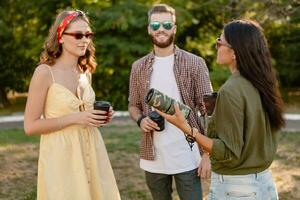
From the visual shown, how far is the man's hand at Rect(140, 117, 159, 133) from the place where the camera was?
366cm

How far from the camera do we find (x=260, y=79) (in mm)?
2662

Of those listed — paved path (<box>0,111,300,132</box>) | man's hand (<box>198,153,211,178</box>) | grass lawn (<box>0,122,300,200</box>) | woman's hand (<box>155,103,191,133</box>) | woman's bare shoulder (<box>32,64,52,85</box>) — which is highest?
woman's bare shoulder (<box>32,64,52,85</box>)

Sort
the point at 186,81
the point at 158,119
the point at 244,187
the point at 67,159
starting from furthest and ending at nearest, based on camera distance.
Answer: the point at 186,81 → the point at 158,119 → the point at 67,159 → the point at 244,187

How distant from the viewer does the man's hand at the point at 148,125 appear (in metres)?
3.66

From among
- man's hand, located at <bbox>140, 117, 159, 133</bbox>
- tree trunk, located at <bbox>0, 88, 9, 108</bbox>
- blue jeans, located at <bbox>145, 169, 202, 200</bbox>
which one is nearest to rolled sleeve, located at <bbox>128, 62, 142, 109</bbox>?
man's hand, located at <bbox>140, 117, 159, 133</bbox>

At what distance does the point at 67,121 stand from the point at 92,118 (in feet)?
0.57

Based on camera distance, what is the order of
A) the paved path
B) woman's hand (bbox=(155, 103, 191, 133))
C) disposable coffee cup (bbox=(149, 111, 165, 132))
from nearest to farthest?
1. woman's hand (bbox=(155, 103, 191, 133))
2. disposable coffee cup (bbox=(149, 111, 165, 132))
3. the paved path

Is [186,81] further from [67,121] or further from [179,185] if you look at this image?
[67,121]

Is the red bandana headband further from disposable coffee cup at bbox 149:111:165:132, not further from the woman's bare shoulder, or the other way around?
disposable coffee cup at bbox 149:111:165:132

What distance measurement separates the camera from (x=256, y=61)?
8.76ft

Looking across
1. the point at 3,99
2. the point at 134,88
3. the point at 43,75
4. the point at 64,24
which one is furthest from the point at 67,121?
the point at 3,99

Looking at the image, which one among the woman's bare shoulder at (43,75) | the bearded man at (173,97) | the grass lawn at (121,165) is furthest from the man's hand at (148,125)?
the grass lawn at (121,165)

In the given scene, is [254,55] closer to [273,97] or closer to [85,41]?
[273,97]

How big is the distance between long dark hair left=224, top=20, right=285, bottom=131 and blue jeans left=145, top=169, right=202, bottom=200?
122 centimetres
